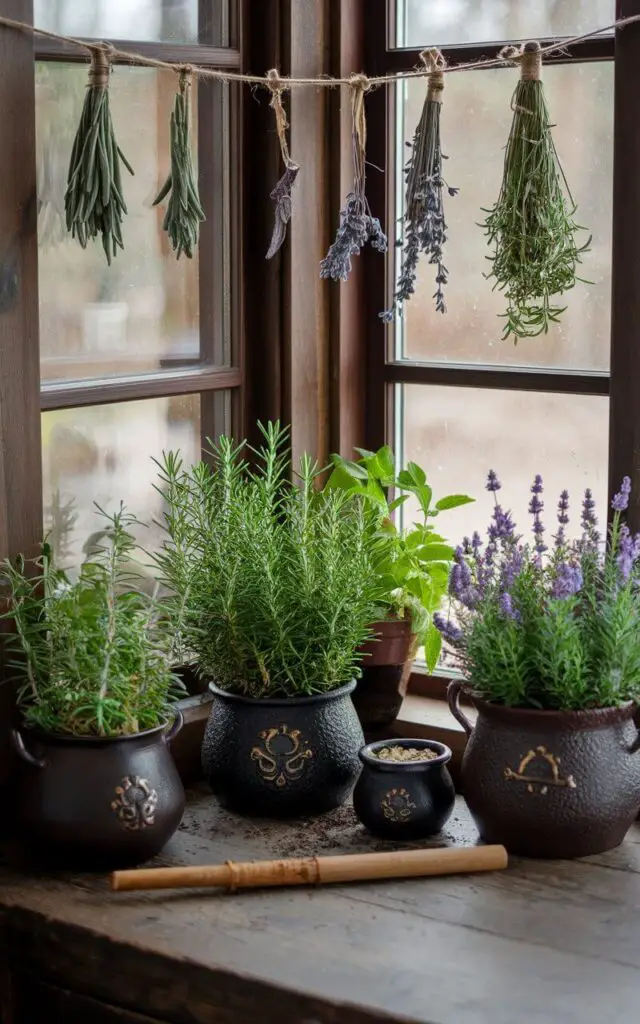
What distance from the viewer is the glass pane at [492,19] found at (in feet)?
6.35

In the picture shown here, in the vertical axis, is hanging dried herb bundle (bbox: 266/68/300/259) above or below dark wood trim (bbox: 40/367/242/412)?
above

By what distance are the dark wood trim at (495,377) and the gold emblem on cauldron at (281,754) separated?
2.04 ft

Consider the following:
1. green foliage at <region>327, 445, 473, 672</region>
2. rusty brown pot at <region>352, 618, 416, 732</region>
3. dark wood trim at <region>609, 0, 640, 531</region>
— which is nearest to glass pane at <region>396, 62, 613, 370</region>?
dark wood trim at <region>609, 0, 640, 531</region>

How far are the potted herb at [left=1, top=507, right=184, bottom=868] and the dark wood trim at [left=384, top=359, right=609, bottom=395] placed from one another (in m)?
0.62

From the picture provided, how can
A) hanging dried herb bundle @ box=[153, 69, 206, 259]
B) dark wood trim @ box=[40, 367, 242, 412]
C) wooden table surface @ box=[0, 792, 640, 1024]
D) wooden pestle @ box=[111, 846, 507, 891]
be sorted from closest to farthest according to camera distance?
wooden table surface @ box=[0, 792, 640, 1024] < wooden pestle @ box=[111, 846, 507, 891] < hanging dried herb bundle @ box=[153, 69, 206, 259] < dark wood trim @ box=[40, 367, 242, 412]

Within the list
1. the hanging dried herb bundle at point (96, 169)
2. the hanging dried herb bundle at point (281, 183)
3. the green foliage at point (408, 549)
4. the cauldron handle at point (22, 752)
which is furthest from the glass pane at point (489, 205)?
the cauldron handle at point (22, 752)

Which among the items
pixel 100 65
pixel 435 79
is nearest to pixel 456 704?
pixel 435 79

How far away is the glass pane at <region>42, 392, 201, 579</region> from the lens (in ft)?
6.19

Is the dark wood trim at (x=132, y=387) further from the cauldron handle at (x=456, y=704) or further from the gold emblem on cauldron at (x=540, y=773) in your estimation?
the gold emblem on cauldron at (x=540, y=773)

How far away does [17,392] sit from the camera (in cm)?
173

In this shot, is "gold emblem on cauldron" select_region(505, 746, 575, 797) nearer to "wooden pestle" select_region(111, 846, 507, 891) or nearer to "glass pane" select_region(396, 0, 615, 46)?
"wooden pestle" select_region(111, 846, 507, 891)

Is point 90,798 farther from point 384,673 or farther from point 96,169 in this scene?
point 96,169

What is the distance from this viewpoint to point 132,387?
195 centimetres

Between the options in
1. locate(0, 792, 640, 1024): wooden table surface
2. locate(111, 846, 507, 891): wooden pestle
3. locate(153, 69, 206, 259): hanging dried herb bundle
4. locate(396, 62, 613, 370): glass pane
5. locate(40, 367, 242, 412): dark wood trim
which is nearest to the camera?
locate(0, 792, 640, 1024): wooden table surface
